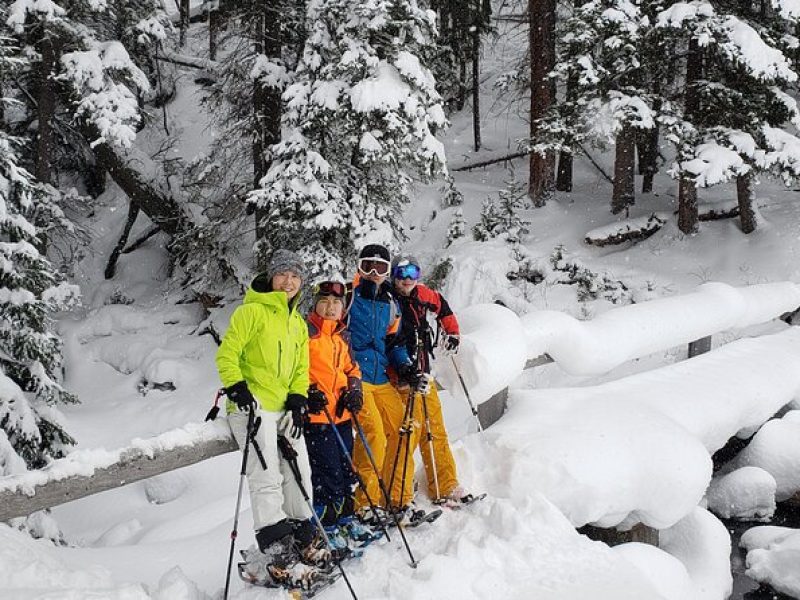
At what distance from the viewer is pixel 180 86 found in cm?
2536

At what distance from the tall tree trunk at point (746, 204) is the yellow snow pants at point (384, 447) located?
12500mm

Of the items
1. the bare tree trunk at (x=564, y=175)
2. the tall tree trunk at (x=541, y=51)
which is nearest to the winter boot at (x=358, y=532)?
the tall tree trunk at (x=541, y=51)

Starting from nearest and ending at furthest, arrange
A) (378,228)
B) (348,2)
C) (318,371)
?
→ (318,371) → (348,2) → (378,228)

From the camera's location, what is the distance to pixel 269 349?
13.7 feet

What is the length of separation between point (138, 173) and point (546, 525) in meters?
14.7

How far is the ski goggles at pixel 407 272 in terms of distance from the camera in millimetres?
5000

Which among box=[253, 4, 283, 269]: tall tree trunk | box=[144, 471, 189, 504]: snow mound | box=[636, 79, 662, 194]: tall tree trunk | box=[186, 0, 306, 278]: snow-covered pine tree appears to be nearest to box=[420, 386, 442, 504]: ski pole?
box=[144, 471, 189, 504]: snow mound

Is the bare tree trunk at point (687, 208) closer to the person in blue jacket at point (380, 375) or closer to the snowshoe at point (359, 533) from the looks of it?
the person in blue jacket at point (380, 375)

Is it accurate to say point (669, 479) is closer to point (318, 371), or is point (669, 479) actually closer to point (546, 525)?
point (546, 525)

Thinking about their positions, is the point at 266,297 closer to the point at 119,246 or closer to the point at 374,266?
the point at 374,266

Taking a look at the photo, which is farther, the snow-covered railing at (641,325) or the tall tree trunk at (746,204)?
the tall tree trunk at (746,204)

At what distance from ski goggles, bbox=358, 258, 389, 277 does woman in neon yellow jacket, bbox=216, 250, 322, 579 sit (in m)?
0.52

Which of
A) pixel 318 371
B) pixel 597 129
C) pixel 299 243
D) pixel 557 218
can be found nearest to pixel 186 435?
pixel 318 371

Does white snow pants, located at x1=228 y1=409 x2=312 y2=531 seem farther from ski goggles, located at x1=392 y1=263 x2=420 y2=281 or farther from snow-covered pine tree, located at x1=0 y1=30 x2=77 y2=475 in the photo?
snow-covered pine tree, located at x1=0 y1=30 x2=77 y2=475
